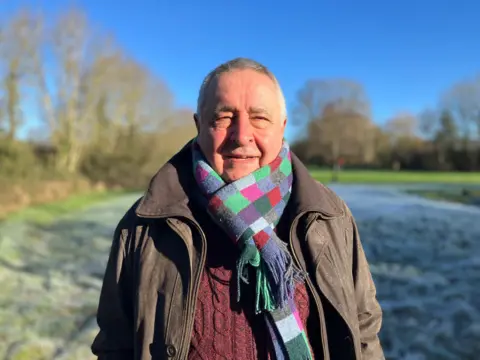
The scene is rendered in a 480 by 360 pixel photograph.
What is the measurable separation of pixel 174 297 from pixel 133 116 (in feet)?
123

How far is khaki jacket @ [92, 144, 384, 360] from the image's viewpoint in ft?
5.16

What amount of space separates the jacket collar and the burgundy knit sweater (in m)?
0.24

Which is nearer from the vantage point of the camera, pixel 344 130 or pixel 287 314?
pixel 287 314

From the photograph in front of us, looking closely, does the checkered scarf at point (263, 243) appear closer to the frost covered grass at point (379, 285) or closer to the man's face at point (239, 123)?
the man's face at point (239, 123)

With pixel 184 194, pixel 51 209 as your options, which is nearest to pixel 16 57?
pixel 51 209

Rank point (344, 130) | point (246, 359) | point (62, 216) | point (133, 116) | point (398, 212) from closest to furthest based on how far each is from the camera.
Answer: point (246, 359) → point (398, 212) → point (62, 216) → point (133, 116) → point (344, 130)

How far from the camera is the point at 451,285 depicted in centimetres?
655

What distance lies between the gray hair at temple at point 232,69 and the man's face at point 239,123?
2 cm

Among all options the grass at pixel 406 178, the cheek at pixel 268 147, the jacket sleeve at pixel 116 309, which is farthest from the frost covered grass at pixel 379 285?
the grass at pixel 406 178

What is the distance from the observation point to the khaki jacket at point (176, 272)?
5.16 ft

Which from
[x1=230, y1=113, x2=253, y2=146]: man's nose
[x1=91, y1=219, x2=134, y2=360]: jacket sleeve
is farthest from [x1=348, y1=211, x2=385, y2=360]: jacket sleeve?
[x1=91, y1=219, x2=134, y2=360]: jacket sleeve

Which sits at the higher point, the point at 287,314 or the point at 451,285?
the point at 287,314

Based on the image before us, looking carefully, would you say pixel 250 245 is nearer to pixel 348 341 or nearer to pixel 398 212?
pixel 348 341

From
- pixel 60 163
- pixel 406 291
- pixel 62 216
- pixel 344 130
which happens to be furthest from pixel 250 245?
pixel 344 130
